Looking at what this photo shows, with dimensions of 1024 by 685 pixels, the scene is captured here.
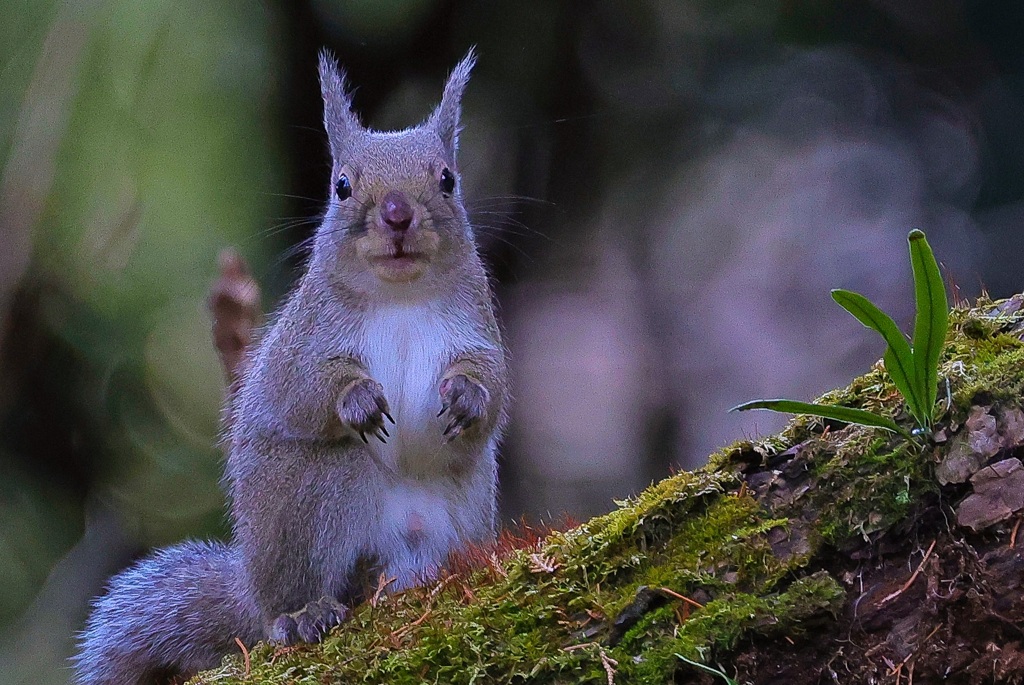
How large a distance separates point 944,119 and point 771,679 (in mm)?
2604

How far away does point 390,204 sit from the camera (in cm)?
226

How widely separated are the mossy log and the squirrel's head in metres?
0.83

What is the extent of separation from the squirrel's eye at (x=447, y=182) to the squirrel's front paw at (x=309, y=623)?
1002 millimetres

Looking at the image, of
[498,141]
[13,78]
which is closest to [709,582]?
[498,141]

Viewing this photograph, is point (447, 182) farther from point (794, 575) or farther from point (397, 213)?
point (794, 575)

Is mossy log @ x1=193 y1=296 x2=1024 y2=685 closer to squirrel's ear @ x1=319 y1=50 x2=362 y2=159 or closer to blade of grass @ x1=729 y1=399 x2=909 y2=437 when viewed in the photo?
blade of grass @ x1=729 y1=399 x2=909 y2=437

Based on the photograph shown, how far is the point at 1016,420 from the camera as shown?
1.48 m

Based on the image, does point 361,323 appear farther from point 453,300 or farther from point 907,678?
point 907,678

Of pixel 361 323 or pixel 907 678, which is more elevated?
pixel 361 323

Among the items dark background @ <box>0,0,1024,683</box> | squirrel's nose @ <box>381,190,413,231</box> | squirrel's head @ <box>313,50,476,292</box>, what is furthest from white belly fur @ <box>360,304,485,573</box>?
dark background @ <box>0,0,1024,683</box>

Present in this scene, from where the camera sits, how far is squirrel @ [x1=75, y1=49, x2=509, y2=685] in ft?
7.13

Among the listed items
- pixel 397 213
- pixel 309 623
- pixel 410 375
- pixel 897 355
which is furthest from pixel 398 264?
pixel 897 355

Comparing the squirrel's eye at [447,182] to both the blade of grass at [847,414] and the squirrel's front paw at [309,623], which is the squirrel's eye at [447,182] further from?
the blade of grass at [847,414]

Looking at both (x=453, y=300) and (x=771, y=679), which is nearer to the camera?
(x=771, y=679)
